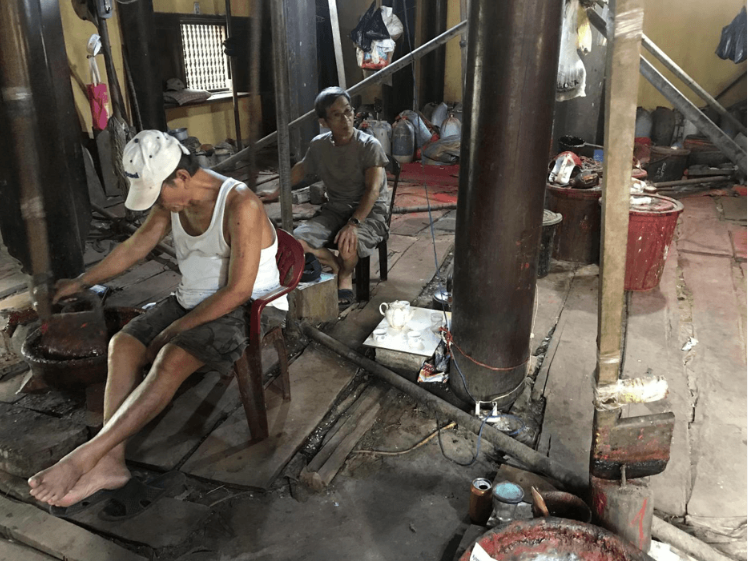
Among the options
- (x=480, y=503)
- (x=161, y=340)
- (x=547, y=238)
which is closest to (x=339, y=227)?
(x=547, y=238)

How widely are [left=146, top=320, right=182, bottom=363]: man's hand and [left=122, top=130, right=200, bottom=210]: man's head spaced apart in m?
0.62

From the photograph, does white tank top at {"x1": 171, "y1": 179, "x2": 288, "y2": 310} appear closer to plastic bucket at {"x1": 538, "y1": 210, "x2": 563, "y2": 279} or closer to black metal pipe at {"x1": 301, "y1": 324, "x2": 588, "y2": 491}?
black metal pipe at {"x1": 301, "y1": 324, "x2": 588, "y2": 491}

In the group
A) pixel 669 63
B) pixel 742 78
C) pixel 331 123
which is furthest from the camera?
pixel 742 78

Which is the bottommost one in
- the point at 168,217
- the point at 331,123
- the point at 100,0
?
the point at 168,217

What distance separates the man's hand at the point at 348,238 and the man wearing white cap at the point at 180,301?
130 cm

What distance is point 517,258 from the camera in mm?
3145

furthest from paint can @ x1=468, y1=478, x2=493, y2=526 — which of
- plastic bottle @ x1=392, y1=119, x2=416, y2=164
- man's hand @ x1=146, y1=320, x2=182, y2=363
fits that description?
plastic bottle @ x1=392, y1=119, x2=416, y2=164

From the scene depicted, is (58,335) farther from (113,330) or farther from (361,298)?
(361,298)

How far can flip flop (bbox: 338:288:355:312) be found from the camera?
483 centimetres

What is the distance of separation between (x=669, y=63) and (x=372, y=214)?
98.5 inches

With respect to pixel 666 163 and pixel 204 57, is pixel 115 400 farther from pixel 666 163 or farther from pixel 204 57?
pixel 204 57

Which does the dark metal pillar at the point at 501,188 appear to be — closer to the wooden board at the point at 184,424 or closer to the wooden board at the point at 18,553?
the wooden board at the point at 184,424

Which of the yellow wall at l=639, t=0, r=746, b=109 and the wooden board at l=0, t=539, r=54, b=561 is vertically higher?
the yellow wall at l=639, t=0, r=746, b=109

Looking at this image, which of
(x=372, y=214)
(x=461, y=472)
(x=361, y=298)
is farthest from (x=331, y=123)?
(x=461, y=472)
